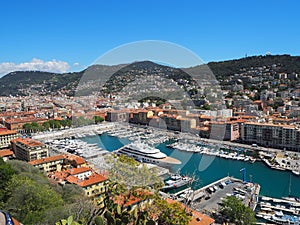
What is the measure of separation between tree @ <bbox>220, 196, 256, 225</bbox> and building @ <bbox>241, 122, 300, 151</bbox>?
7220 millimetres

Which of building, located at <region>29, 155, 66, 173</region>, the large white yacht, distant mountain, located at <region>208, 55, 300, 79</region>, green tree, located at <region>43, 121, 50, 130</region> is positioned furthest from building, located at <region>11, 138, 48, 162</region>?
distant mountain, located at <region>208, 55, 300, 79</region>

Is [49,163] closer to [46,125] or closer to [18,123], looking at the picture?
[46,125]

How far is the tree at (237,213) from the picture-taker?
202 inches

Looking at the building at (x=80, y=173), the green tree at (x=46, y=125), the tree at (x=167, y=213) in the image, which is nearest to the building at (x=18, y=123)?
the green tree at (x=46, y=125)

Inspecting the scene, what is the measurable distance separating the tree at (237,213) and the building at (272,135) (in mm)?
7220

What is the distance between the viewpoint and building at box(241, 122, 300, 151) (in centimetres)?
1136

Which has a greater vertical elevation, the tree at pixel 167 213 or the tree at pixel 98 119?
the tree at pixel 167 213

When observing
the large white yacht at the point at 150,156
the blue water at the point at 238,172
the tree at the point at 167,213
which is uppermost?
the tree at the point at 167,213

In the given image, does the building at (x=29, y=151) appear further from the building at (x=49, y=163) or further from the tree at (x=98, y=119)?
the tree at (x=98, y=119)

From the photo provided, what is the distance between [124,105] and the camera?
20.8m

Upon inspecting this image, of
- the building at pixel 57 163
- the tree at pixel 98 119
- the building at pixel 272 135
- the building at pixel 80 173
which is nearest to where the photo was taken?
the building at pixel 80 173

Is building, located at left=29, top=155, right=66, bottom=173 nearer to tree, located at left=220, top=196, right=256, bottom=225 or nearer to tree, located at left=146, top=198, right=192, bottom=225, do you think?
tree, located at left=220, top=196, right=256, bottom=225

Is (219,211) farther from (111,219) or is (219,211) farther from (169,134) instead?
(169,134)

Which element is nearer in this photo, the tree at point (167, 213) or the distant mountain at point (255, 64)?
the tree at point (167, 213)
